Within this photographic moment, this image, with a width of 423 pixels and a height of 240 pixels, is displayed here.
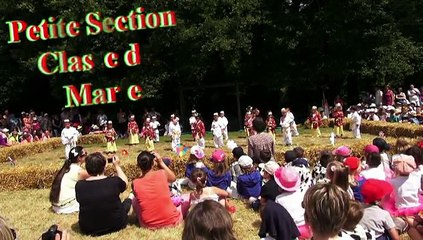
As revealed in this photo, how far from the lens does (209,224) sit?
3.25 m

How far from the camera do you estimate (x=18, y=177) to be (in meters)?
13.0

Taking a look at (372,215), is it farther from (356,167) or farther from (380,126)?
(380,126)

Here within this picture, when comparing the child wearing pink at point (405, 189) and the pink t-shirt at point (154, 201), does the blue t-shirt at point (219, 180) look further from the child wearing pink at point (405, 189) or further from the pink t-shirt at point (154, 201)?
the child wearing pink at point (405, 189)

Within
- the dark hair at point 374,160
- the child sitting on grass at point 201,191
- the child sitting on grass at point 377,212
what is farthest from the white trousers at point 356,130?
the child sitting on grass at point 377,212

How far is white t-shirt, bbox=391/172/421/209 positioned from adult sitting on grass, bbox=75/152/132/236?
13.4 feet

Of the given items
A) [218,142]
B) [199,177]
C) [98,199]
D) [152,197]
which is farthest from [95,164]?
[218,142]

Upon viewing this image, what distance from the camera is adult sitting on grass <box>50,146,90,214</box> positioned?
865 centimetres

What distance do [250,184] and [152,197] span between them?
256 cm

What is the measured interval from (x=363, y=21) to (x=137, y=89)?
15.0 m

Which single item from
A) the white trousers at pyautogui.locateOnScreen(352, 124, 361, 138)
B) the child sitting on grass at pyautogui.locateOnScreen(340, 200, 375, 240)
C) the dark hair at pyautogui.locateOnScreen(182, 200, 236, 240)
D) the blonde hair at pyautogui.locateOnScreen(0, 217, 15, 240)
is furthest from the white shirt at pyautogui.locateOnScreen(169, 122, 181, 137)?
the blonde hair at pyautogui.locateOnScreen(0, 217, 15, 240)

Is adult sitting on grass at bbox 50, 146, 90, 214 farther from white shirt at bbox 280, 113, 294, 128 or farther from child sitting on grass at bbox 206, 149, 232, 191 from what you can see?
white shirt at bbox 280, 113, 294, 128

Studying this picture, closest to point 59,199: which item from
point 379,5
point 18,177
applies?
point 18,177

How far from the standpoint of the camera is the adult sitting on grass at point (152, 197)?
7.33 metres

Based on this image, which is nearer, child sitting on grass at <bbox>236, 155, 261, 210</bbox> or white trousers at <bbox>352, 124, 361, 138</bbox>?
child sitting on grass at <bbox>236, 155, 261, 210</bbox>
